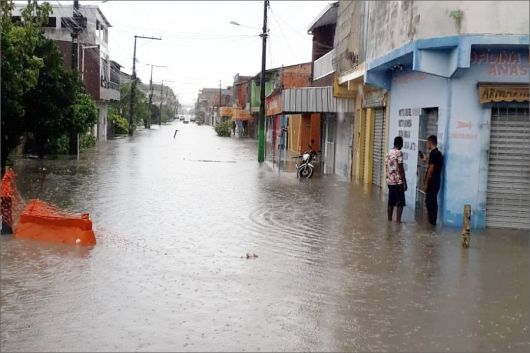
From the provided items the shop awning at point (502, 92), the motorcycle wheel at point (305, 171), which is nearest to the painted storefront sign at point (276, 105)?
the motorcycle wheel at point (305, 171)

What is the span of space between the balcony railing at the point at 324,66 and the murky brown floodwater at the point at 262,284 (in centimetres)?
1372

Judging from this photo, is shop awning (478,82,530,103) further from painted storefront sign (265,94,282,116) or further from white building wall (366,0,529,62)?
painted storefront sign (265,94,282,116)

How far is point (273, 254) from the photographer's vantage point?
395 inches

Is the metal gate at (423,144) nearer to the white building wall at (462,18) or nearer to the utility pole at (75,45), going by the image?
the white building wall at (462,18)

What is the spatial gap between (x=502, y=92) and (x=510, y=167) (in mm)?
1446

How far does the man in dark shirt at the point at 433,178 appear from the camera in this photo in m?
12.7

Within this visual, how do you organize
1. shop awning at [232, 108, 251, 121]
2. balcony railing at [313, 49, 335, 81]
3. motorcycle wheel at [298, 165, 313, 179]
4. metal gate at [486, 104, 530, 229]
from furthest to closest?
shop awning at [232, 108, 251, 121], balcony railing at [313, 49, 335, 81], motorcycle wheel at [298, 165, 313, 179], metal gate at [486, 104, 530, 229]

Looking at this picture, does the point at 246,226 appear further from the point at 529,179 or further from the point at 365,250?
the point at 529,179

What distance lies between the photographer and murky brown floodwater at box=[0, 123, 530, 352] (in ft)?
20.4

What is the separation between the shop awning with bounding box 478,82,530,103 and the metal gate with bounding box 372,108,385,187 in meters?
7.63

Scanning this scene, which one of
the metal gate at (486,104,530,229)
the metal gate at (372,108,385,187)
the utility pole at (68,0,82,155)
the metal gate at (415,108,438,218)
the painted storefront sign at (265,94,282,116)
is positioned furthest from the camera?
the painted storefront sign at (265,94,282,116)

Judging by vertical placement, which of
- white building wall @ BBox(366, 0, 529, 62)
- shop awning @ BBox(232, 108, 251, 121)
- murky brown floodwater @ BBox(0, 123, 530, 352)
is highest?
white building wall @ BBox(366, 0, 529, 62)

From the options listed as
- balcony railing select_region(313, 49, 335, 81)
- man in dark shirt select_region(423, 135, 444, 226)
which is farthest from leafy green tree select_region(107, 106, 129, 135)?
man in dark shirt select_region(423, 135, 444, 226)

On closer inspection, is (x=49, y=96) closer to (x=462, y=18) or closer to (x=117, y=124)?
(x=462, y=18)
